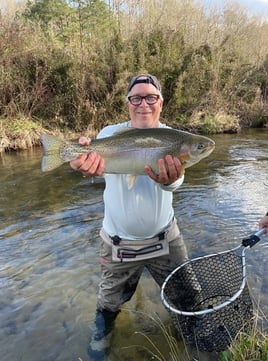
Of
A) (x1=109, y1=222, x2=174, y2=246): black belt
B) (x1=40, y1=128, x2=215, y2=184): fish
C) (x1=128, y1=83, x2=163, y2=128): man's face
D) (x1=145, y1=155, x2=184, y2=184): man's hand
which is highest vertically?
(x1=128, y1=83, x2=163, y2=128): man's face

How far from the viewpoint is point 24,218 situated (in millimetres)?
8391

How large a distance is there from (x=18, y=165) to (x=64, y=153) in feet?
35.4

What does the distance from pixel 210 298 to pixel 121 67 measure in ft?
59.4

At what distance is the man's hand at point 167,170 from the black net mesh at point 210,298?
2.95ft

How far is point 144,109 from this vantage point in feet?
11.0

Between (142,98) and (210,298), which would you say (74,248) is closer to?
(210,298)

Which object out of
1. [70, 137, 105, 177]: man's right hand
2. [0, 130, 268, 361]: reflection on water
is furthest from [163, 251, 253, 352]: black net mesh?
[70, 137, 105, 177]: man's right hand

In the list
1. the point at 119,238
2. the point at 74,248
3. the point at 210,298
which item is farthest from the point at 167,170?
the point at 74,248

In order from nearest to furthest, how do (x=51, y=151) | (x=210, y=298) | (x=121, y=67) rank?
(x=51, y=151)
(x=210, y=298)
(x=121, y=67)

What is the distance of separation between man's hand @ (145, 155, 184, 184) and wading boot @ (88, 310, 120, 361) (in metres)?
1.69

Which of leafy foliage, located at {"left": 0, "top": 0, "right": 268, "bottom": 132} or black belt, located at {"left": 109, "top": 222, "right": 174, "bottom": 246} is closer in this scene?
black belt, located at {"left": 109, "top": 222, "right": 174, "bottom": 246}

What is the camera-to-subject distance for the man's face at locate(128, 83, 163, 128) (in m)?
3.35

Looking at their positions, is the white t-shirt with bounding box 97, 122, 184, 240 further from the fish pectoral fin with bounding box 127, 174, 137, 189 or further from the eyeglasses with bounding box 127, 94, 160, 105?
the eyeglasses with bounding box 127, 94, 160, 105

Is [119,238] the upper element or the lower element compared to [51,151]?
lower
